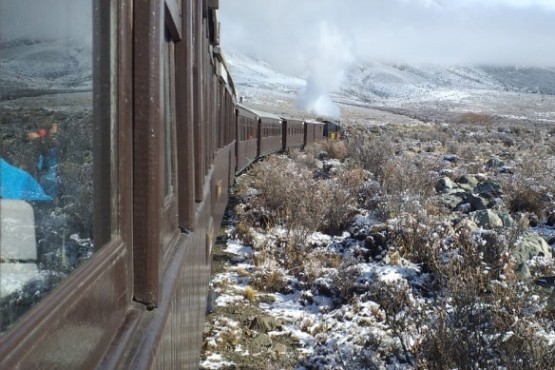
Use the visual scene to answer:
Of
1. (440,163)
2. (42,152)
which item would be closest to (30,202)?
(42,152)

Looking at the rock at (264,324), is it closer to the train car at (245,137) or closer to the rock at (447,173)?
the train car at (245,137)

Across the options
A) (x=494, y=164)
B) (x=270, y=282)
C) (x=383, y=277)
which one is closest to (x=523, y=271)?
(x=383, y=277)

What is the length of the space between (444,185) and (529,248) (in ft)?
16.5

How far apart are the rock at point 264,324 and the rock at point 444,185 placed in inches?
291

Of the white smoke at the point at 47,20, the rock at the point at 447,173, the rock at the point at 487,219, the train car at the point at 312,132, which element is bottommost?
the train car at the point at 312,132

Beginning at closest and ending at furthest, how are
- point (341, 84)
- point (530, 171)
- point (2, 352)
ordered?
1. point (2, 352)
2. point (530, 171)
3. point (341, 84)

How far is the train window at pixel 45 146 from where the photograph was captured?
28.9 inches

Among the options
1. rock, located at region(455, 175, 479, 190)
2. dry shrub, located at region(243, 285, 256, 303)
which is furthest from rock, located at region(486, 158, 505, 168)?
dry shrub, located at region(243, 285, 256, 303)

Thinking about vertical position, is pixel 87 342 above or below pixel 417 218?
above

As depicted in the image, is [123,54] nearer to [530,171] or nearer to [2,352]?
[2,352]

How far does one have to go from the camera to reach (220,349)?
185 inches

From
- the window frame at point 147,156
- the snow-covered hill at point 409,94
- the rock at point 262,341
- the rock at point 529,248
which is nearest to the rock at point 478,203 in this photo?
the rock at point 529,248

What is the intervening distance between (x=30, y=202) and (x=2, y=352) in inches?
9.9

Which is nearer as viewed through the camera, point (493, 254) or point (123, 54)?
point (123, 54)
